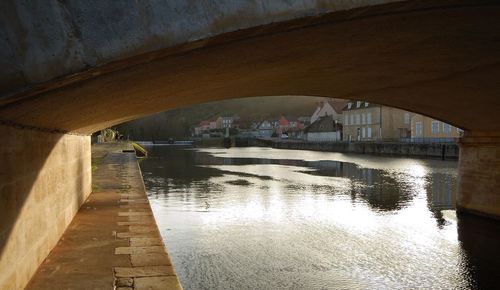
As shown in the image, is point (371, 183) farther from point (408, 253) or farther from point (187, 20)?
point (187, 20)

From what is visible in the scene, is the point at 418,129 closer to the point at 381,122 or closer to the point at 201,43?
the point at 381,122

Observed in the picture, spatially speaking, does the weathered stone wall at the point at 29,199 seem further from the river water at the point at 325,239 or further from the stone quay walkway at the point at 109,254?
the river water at the point at 325,239

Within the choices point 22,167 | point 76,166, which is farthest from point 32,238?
point 76,166

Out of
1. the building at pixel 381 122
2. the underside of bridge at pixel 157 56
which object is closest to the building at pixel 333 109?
the building at pixel 381 122

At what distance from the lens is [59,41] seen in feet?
10.8

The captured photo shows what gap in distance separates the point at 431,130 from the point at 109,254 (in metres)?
57.4

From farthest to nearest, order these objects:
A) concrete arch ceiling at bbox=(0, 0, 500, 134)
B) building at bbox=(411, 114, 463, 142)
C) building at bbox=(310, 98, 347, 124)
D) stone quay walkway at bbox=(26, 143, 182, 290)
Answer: building at bbox=(310, 98, 347, 124) → building at bbox=(411, 114, 463, 142) → stone quay walkway at bbox=(26, 143, 182, 290) → concrete arch ceiling at bbox=(0, 0, 500, 134)

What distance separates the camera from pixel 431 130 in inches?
2303

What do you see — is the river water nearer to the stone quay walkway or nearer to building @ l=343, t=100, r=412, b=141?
the stone quay walkway

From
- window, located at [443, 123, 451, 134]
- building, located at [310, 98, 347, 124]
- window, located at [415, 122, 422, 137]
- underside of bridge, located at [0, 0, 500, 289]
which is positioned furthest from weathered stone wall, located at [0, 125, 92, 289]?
building, located at [310, 98, 347, 124]

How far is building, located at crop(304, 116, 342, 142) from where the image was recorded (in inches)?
3637

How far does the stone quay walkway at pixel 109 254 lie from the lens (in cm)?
586

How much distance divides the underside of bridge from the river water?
4.15 metres

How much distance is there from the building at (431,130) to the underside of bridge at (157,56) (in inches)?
1891
